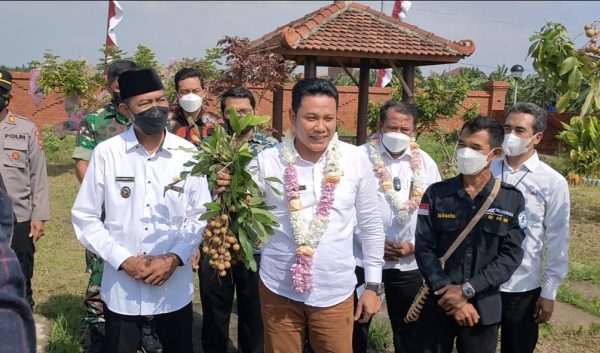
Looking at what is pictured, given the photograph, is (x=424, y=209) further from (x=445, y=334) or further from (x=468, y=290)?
(x=445, y=334)

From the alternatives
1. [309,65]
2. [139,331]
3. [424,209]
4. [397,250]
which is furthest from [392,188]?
[309,65]

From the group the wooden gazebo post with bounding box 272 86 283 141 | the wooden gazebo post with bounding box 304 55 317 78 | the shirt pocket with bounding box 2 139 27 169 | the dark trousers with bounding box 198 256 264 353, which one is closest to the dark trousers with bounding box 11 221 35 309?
the shirt pocket with bounding box 2 139 27 169

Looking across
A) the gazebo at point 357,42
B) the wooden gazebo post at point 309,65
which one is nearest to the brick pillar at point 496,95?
the gazebo at point 357,42

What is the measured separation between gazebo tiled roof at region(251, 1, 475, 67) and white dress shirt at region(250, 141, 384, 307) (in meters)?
6.41

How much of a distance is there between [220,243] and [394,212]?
137 cm

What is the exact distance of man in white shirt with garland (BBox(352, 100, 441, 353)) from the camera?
336 centimetres

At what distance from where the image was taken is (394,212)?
339 cm

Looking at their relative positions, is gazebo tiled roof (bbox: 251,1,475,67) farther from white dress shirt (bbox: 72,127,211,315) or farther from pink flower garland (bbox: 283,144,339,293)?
pink flower garland (bbox: 283,144,339,293)

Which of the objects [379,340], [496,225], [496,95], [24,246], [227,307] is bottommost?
[379,340]

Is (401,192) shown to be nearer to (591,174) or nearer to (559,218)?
(559,218)

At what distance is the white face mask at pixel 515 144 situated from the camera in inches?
122

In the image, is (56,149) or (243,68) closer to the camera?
(243,68)

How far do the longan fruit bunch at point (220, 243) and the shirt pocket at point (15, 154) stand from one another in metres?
2.06

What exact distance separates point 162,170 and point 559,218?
220cm
